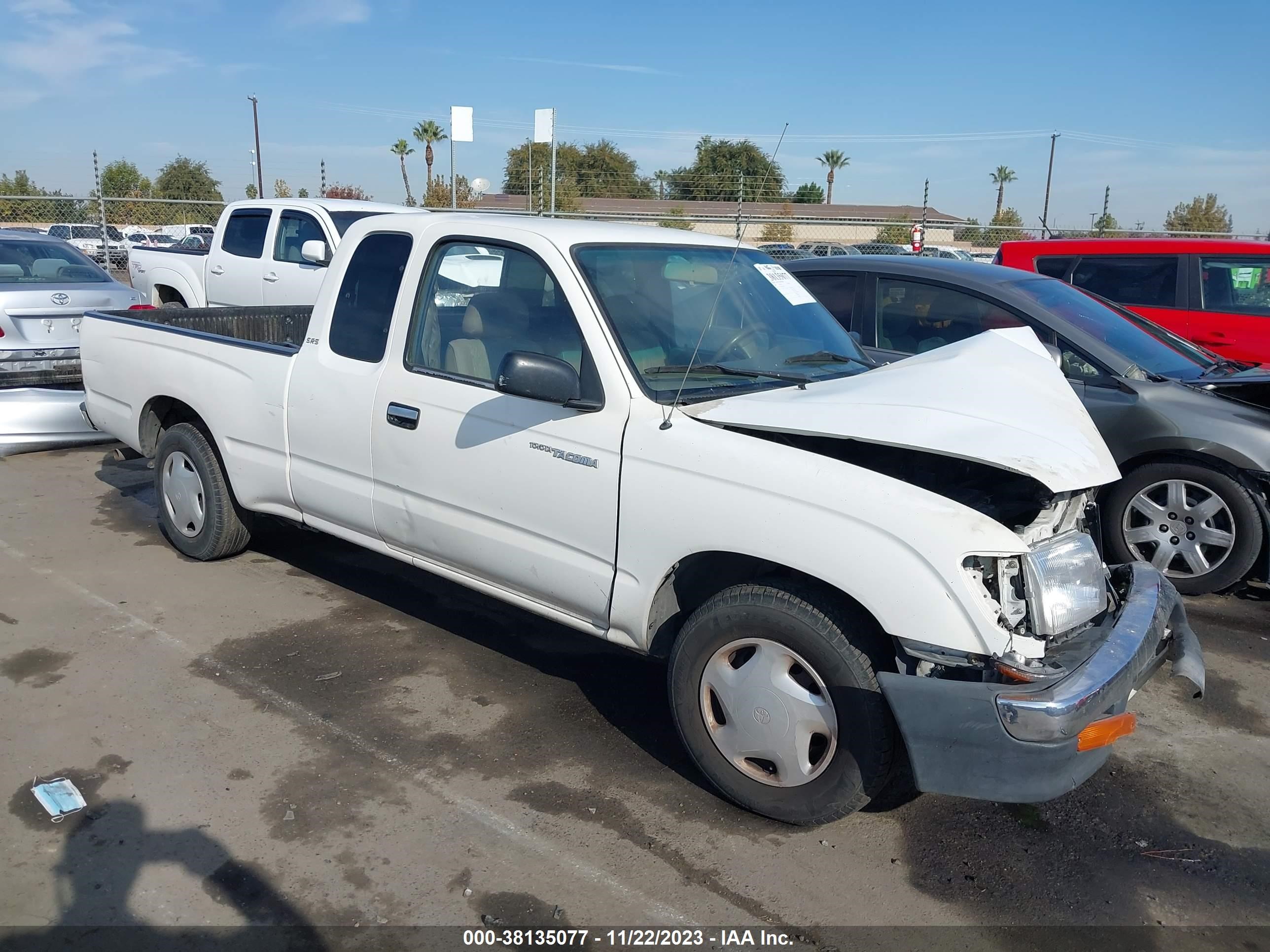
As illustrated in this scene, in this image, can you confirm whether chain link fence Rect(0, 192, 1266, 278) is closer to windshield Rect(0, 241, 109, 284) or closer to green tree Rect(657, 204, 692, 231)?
green tree Rect(657, 204, 692, 231)

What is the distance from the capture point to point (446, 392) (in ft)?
13.1

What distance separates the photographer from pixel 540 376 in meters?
3.40

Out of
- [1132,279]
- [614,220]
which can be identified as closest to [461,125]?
[614,220]

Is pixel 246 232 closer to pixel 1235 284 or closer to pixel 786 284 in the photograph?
pixel 786 284

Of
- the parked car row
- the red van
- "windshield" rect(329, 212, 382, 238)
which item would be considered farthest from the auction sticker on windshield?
"windshield" rect(329, 212, 382, 238)

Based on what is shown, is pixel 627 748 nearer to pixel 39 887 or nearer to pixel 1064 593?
pixel 1064 593

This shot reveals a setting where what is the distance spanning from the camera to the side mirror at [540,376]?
3.40 meters

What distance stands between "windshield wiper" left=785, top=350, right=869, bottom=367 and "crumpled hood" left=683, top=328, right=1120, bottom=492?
275 millimetres

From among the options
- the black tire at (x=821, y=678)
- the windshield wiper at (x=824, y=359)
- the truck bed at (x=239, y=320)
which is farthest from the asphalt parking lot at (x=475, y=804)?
the truck bed at (x=239, y=320)

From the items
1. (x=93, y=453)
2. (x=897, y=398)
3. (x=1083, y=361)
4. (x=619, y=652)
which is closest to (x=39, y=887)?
(x=619, y=652)

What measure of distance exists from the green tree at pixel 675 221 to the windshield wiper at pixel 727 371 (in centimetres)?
106

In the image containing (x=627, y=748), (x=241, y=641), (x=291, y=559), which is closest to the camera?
(x=627, y=748)

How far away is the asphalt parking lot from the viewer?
294 cm

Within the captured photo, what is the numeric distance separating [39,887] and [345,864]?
85 cm
